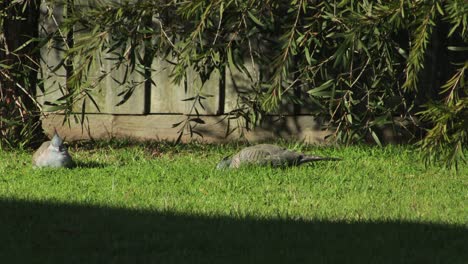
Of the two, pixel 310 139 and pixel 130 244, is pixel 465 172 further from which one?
pixel 130 244

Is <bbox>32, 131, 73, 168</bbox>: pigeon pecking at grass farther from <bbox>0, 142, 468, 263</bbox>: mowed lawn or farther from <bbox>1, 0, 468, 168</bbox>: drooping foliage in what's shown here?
<bbox>1, 0, 468, 168</bbox>: drooping foliage

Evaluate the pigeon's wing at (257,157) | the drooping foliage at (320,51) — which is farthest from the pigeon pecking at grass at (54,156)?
the pigeon's wing at (257,157)

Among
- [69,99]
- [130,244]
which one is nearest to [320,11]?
[69,99]

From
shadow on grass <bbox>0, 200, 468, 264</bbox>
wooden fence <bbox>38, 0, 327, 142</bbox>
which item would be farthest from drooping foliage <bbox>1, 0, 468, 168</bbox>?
shadow on grass <bbox>0, 200, 468, 264</bbox>

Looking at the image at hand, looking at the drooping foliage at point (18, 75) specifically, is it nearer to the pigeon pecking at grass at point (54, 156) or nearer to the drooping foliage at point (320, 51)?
the drooping foliage at point (320, 51)

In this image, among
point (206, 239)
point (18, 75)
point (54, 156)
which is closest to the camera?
point (206, 239)

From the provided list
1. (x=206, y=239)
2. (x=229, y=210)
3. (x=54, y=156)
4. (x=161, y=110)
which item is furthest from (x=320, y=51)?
(x=206, y=239)

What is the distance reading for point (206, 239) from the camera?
5.45m

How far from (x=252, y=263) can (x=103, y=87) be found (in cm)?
512

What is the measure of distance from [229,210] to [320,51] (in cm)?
260

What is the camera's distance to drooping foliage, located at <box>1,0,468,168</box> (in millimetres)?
7297

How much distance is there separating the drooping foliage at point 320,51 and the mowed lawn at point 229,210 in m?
0.40

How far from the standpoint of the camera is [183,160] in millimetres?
8641

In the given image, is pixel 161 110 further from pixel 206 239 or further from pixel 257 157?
pixel 206 239
